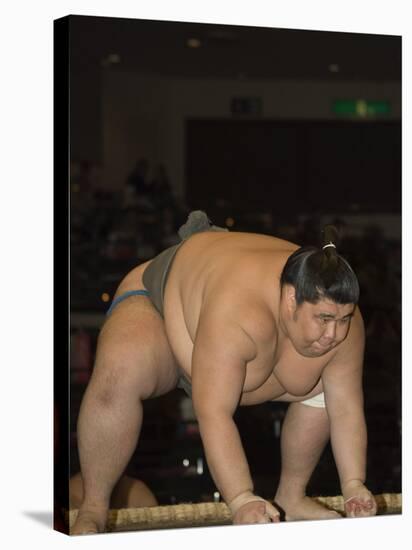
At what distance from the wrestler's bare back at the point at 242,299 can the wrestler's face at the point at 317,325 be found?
0.04m

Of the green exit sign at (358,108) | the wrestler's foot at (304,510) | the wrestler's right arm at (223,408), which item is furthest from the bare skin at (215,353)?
the green exit sign at (358,108)

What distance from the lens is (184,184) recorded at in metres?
5.21

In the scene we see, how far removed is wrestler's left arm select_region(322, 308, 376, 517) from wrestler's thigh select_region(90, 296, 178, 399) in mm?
560

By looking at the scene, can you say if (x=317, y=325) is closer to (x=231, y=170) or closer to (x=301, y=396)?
(x=301, y=396)

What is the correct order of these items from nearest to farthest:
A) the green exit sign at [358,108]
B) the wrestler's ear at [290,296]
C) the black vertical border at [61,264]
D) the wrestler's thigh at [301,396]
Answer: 1. the black vertical border at [61,264]
2. the wrestler's ear at [290,296]
3. the wrestler's thigh at [301,396]
4. the green exit sign at [358,108]

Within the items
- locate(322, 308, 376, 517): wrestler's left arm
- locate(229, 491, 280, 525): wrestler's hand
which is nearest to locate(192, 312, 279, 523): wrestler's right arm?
locate(229, 491, 280, 525): wrestler's hand

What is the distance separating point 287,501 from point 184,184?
113cm

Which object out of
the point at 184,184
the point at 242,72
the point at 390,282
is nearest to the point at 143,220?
the point at 184,184

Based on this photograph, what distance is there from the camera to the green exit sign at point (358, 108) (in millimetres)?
5480

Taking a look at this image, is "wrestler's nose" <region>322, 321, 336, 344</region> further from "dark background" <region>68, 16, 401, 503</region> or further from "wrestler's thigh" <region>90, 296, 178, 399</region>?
"wrestler's thigh" <region>90, 296, 178, 399</region>

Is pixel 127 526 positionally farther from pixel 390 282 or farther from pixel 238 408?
pixel 390 282

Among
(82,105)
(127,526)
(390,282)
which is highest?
(82,105)

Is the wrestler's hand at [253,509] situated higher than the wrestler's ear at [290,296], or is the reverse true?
the wrestler's ear at [290,296]

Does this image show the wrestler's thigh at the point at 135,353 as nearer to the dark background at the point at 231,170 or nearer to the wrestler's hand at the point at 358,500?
the dark background at the point at 231,170
